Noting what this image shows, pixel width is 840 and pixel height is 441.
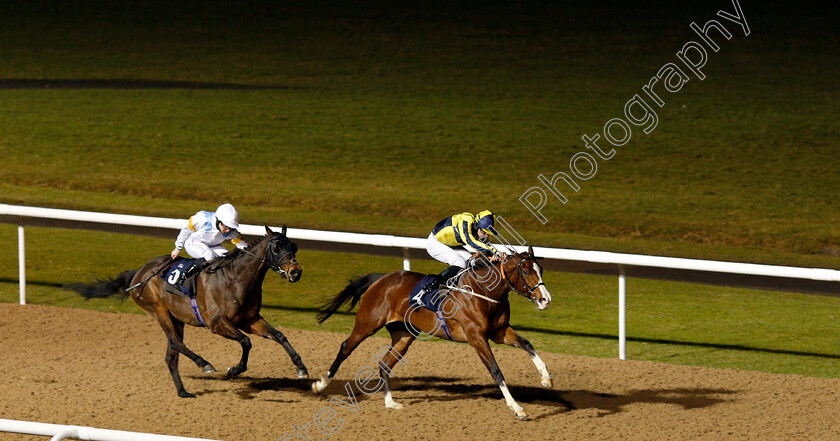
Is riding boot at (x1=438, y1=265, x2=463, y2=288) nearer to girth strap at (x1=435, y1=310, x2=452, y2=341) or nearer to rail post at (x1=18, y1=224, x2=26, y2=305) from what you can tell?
girth strap at (x1=435, y1=310, x2=452, y2=341)

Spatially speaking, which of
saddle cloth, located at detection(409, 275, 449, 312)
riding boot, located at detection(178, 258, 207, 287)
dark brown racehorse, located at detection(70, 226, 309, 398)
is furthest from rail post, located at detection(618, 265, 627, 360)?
riding boot, located at detection(178, 258, 207, 287)

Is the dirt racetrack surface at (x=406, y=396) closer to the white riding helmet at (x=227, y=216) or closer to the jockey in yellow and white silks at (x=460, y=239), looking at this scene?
the jockey in yellow and white silks at (x=460, y=239)

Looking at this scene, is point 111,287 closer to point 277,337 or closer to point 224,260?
point 224,260

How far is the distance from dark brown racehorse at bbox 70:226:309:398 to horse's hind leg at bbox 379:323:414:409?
0.54 m

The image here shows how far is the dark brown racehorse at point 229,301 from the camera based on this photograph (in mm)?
7375

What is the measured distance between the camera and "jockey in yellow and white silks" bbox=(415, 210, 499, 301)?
7.14m

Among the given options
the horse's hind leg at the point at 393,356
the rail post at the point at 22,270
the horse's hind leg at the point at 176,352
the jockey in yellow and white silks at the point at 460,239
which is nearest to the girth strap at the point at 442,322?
the jockey in yellow and white silks at the point at 460,239

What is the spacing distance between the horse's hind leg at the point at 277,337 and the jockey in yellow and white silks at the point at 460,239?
903 millimetres

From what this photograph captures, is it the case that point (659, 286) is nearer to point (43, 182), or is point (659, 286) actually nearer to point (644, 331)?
point (644, 331)

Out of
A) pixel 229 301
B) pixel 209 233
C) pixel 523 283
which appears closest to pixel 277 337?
pixel 229 301

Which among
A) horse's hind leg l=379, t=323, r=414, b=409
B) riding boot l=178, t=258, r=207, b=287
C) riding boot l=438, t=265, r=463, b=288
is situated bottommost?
horse's hind leg l=379, t=323, r=414, b=409

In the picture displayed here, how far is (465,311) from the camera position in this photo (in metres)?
7.09

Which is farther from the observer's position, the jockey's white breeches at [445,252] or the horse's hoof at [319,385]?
the jockey's white breeches at [445,252]
